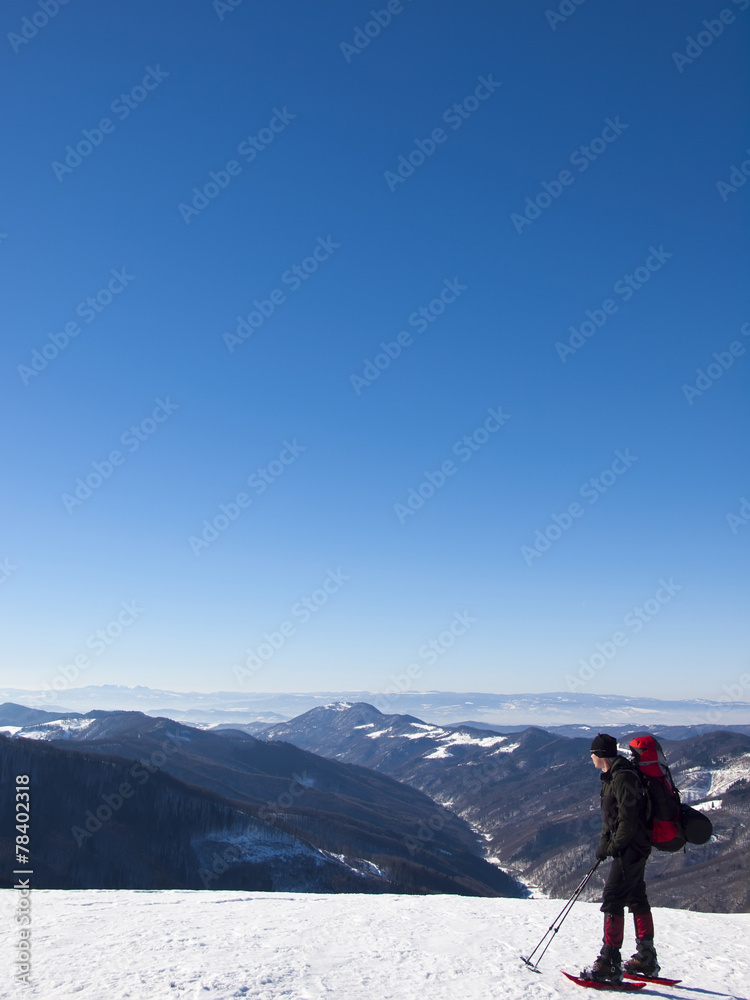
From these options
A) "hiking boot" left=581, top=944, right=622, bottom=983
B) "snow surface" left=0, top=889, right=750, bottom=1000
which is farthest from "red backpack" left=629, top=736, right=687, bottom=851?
"snow surface" left=0, top=889, right=750, bottom=1000

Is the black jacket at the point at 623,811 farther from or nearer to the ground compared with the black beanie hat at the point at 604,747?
nearer to the ground

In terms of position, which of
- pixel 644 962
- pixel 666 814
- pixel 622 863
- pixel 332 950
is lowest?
pixel 332 950

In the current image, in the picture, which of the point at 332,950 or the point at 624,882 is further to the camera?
the point at 332,950

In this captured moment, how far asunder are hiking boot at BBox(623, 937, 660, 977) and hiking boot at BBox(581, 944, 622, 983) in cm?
46

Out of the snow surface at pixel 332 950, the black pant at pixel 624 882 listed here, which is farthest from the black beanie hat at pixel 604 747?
the snow surface at pixel 332 950

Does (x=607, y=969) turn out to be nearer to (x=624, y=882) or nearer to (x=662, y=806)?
(x=624, y=882)

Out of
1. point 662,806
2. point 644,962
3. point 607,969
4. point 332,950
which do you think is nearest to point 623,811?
point 662,806

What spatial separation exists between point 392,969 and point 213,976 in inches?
133

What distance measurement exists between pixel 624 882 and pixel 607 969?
1422mm

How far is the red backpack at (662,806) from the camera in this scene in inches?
432

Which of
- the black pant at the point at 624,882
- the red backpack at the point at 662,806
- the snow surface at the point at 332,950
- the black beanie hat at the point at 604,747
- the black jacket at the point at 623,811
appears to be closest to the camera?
the snow surface at the point at 332,950

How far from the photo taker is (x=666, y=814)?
1095 cm

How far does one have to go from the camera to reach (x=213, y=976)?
11172mm

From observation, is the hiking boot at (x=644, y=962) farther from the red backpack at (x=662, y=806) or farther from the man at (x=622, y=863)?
the red backpack at (x=662, y=806)
